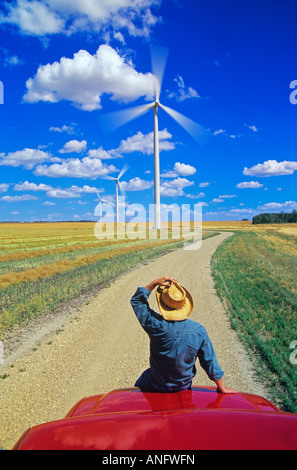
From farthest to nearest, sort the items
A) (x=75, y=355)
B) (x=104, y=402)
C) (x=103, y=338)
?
1. (x=103, y=338)
2. (x=75, y=355)
3. (x=104, y=402)

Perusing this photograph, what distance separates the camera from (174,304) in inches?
131

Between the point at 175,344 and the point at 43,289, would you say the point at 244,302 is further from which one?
the point at 175,344

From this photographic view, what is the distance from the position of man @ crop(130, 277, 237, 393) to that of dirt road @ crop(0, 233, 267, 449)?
238cm

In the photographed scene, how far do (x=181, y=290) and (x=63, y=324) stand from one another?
722cm

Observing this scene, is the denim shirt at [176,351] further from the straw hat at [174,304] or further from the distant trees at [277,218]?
the distant trees at [277,218]

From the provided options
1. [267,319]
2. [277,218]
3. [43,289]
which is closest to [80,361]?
[267,319]

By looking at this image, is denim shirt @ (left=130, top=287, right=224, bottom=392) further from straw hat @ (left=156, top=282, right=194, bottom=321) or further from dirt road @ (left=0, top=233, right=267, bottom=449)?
dirt road @ (left=0, top=233, right=267, bottom=449)

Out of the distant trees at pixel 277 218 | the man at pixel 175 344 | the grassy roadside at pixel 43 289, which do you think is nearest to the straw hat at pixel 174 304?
the man at pixel 175 344

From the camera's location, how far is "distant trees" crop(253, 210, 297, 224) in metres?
177

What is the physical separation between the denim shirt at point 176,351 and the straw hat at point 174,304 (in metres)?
0.06

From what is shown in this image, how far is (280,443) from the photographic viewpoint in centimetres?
196

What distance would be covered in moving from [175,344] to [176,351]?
0.07 m
